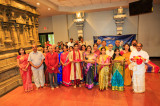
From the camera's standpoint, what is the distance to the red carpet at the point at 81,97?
2.78 metres

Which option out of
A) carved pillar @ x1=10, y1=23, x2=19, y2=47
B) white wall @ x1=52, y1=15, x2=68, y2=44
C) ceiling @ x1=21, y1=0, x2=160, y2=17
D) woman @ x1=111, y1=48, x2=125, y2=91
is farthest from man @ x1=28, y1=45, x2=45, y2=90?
white wall @ x1=52, y1=15, x2=68, y2=44

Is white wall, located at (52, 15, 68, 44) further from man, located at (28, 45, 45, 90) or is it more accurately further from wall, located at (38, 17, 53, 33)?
man, located at (28, 45, 45, 90)

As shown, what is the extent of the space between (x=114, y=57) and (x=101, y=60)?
1.50 ft

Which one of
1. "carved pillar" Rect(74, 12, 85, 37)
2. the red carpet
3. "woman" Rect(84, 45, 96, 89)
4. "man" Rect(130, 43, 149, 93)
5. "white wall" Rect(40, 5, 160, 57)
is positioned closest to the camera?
the red carpet

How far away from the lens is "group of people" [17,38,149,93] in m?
3.27

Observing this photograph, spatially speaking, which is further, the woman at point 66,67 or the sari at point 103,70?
the woman at point 66,67

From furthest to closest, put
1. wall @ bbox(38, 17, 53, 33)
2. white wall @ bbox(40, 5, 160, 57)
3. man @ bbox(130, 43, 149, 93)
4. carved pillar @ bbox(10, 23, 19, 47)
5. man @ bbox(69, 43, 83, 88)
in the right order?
wall @ bbox(38, 17, 53, 33) < white wall @ bbox(40, 5, 160, 57) < carved pillar @ bbox(10, 23, 19, 47) < man @ bbox(69, 43, 83, 88) < man @ bbox(130, 43, 149, 93)

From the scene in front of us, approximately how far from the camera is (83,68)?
3805 millimetres

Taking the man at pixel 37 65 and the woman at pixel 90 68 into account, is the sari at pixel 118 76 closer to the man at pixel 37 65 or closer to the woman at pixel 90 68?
the woman at pixel 90 68

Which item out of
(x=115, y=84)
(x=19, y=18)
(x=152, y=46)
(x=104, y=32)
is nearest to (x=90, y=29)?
(x=104, y=32)

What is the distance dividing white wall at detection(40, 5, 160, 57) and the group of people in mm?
4282

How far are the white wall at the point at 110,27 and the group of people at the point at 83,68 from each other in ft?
14.0

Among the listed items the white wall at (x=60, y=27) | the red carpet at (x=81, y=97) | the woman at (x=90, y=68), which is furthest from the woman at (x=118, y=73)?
the white wall at (x=60, y=27)

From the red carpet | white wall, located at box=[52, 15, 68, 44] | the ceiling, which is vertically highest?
Result: the ceiling
